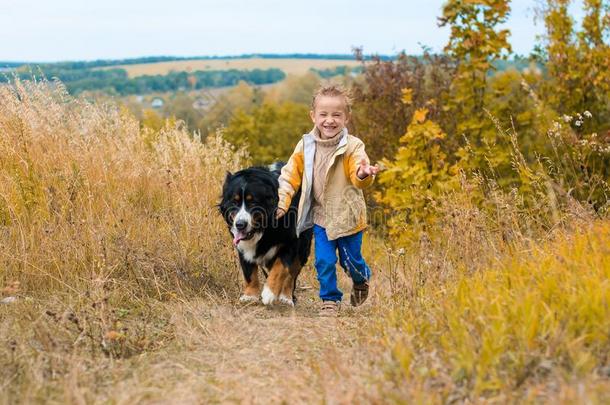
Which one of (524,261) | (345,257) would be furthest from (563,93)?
(524,261)

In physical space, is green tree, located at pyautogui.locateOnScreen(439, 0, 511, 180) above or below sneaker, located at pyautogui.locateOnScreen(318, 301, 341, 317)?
above

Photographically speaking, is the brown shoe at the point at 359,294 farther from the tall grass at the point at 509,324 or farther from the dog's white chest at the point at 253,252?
the tall grass at the point at 509,324

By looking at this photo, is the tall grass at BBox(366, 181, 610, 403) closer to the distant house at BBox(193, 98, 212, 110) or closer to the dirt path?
the dirt path

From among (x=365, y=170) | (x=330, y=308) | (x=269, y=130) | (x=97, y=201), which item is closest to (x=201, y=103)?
(x=269, y=130)

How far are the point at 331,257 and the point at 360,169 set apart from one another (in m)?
0.81

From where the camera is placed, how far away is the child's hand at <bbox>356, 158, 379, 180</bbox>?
4.89 m

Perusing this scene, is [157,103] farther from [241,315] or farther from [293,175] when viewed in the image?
[241,315]

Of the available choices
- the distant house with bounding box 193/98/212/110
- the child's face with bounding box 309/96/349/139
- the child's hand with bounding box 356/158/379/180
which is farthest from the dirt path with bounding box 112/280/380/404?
the distant house with bounding box 193/98/212/110

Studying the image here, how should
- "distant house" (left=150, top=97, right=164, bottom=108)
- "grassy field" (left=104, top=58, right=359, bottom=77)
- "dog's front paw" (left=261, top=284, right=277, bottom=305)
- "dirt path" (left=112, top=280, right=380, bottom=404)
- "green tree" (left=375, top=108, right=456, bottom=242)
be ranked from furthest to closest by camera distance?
"grassy field" (left=104, top=58, right=359, bottom=77) < "distant house" (left=150, top=97, right=164, bottom=108) < "green tree" (left=375, top=108, right=456, bottom=242) < "dog's front paw" (left=261, top=284, right=277, bottom=305) < "dirt path" (left=112, top=280, right=380, bottom=404)

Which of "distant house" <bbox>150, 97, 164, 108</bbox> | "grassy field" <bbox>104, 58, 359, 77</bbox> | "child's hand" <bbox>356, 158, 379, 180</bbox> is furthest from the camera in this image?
"grassy field" <bbox>104, 58, 359, 77</bbox>

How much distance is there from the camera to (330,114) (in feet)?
17.5

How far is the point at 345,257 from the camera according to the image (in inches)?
219

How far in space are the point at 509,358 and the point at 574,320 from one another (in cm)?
40

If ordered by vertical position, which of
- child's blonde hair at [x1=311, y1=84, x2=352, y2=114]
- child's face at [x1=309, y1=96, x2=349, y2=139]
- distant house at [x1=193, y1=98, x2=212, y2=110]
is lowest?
distant house at [x1=193, y1=98, x2=212, y2=110]
